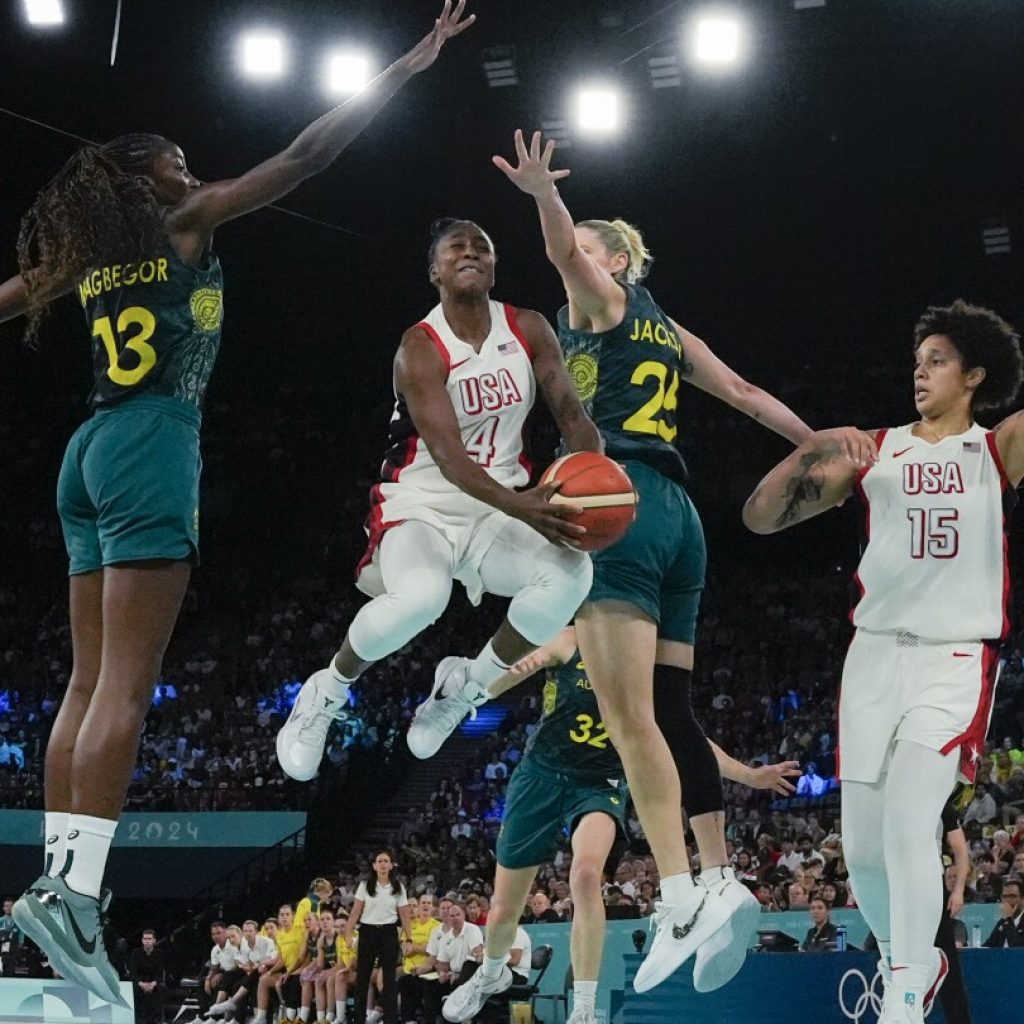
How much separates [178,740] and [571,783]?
48.4 ft

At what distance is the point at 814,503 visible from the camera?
20.1 ft

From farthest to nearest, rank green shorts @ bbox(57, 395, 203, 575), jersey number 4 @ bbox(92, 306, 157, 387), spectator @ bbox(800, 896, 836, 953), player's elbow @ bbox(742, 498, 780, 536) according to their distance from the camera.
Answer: spectator @ bbox(800, 896, 836, 953)
player's elbow @ bbox(742, 498, 780, 536)
jersey number 4 @ bbox(92, 306, 157, 387)
green shorts @ bbox(57, 395, 203, 575)

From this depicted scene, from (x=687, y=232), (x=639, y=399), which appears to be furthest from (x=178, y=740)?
(x=639, y=399)

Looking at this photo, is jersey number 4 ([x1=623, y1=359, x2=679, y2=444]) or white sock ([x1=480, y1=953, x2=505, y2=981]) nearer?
jersey number 4 ([x1=623, y1=359, x2=679, y2=444])

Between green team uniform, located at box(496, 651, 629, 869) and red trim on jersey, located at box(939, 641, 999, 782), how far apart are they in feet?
7.75

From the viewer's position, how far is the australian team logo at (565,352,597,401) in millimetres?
6590

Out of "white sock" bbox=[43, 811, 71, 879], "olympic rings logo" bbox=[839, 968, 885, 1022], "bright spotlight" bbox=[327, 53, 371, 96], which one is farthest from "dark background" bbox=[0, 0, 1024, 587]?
"white sock" bbox=[43, 811, 71, 879]

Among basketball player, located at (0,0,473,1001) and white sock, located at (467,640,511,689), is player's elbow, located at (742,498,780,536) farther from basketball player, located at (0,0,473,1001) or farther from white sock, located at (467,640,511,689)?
basketball player, located at (0,0,473,1001)

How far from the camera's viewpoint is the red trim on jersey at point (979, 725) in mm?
5566

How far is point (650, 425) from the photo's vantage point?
6.57m

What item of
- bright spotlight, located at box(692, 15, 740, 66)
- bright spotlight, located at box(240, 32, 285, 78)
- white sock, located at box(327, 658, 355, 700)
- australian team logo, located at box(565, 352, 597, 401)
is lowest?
white sock, located at box(327, 658, 355, 700)

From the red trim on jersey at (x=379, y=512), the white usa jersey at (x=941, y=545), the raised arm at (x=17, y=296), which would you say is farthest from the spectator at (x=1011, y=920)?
the raised arm at (x=17, y=296)

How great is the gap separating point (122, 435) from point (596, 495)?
1.64 metres

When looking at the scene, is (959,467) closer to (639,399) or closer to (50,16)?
(639,399)
